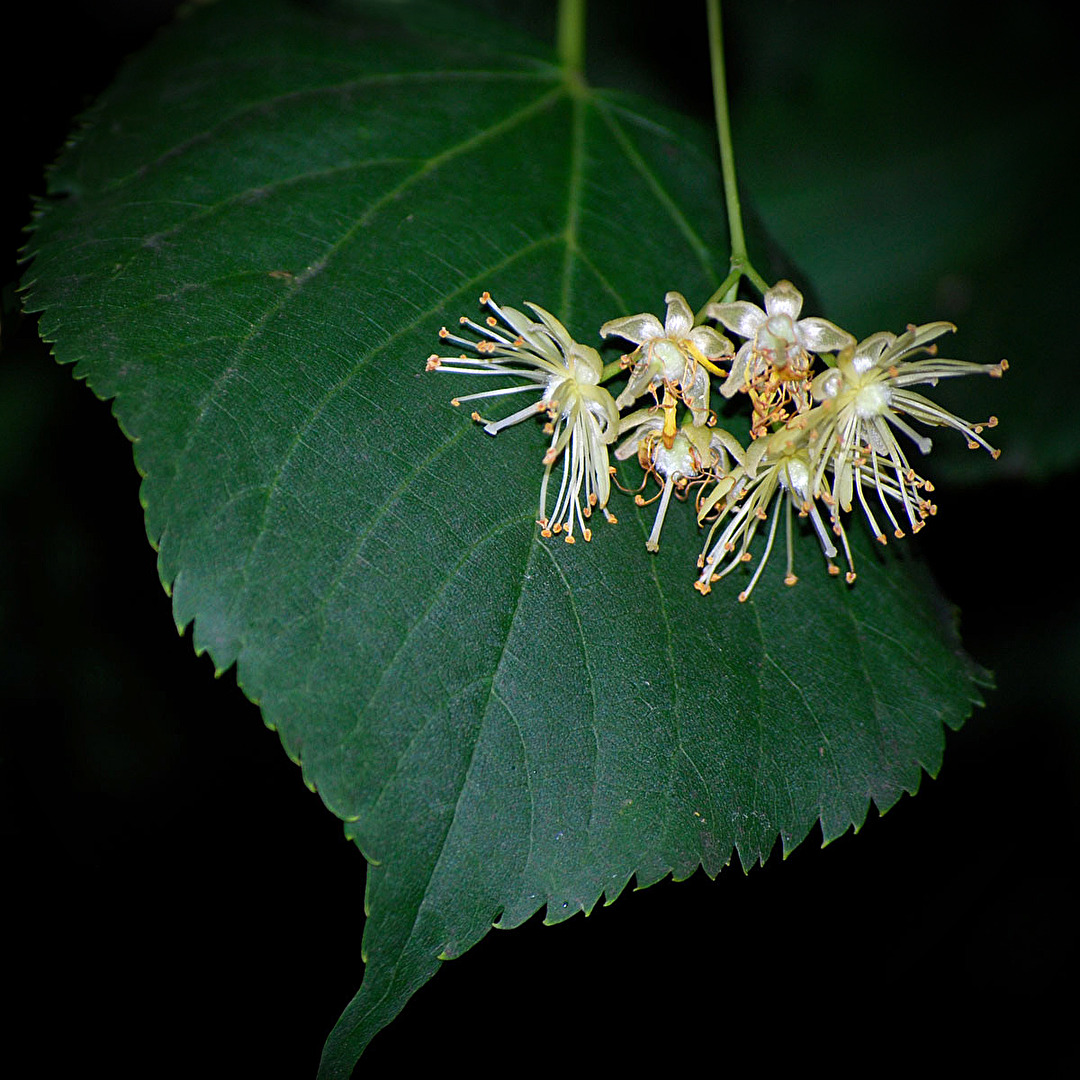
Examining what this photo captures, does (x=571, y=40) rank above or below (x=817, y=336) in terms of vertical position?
above

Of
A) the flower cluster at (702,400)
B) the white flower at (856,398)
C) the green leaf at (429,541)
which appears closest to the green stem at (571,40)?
the green leaf at (429,541)

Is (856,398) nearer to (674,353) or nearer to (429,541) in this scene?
(674,353)

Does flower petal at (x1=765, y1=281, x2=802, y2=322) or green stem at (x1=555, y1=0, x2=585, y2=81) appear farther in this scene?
green stem at (x1=555, y1=0, x2=585, y2=81)

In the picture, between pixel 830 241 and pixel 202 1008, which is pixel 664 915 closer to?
pixel 202 1008

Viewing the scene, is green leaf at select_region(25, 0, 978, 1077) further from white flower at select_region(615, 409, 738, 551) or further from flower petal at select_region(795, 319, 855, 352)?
flower petal at select_region(795, 319, 855, 352)

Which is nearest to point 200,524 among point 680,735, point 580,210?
point 680,735

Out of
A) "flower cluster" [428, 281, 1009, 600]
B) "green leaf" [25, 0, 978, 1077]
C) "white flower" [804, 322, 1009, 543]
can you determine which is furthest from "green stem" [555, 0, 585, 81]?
"white flower" [804, 322, 1009, 543]

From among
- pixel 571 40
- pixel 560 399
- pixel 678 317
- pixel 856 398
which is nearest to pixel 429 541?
pixel 560 399
